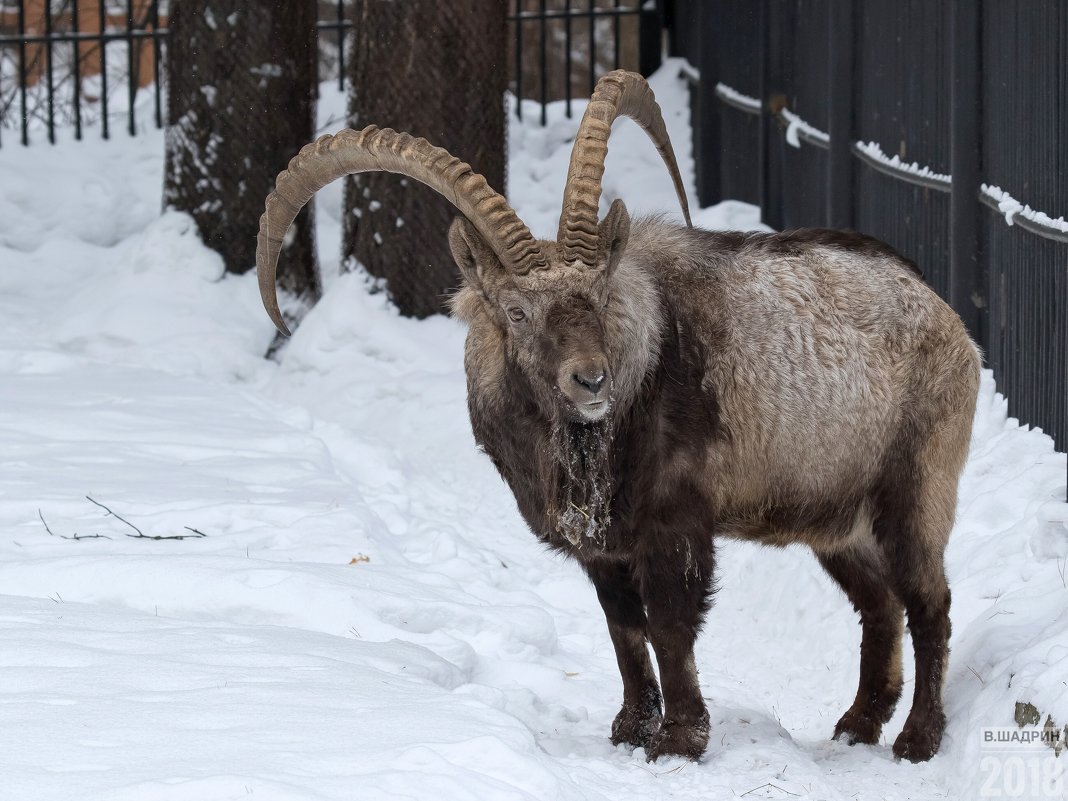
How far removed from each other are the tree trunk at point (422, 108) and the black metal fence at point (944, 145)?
2.39 meters

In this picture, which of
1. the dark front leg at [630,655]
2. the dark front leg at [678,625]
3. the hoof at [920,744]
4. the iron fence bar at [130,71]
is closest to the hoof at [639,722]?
the dark front leg at [630,655]

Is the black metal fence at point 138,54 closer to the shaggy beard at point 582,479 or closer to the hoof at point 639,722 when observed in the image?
the shaggy beard at point 582,479

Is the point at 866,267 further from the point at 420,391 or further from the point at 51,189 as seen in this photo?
the point at 51,189

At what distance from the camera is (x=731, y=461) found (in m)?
5.43

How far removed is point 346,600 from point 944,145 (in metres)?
4.30

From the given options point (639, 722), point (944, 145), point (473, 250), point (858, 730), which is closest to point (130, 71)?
point (944, 145)

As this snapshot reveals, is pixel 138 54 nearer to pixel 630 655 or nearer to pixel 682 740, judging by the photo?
pixel 630 655

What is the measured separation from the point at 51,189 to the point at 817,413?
33.8ft

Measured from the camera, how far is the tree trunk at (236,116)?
1186 cm

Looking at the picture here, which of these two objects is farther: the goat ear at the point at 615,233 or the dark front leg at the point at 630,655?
the dark front leg at the point at 630,655

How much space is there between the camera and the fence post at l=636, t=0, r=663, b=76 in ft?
53.4

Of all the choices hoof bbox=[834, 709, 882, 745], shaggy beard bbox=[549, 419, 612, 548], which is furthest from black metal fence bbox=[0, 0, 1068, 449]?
shaggy beard bbox=[549, 419, 612, 548]

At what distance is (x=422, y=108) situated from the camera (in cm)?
1082

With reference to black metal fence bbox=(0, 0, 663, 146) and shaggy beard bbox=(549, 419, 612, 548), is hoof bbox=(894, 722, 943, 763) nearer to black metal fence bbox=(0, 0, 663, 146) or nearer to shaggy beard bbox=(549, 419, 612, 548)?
shaggy beard bbox=(549, 419, 612, 548)
